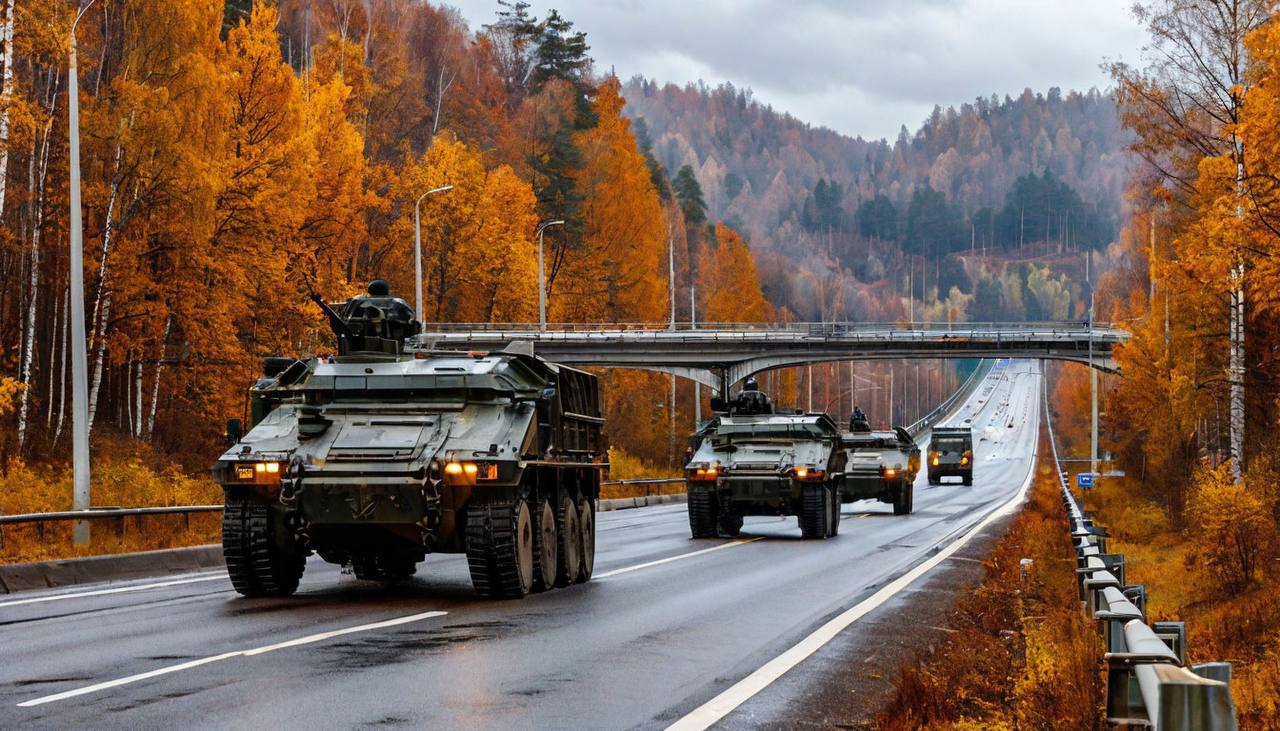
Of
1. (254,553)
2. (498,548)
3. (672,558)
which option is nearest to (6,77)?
(672,558)

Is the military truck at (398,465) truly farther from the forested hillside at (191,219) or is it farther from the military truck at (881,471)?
the military truck at (881,471)

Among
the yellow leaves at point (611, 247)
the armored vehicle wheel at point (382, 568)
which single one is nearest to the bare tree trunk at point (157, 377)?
the armored vehicle wheel at point (382, 568)

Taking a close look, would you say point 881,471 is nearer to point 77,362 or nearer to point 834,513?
point 834,513

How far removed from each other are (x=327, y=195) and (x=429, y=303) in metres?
19.7

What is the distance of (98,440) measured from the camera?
129ft

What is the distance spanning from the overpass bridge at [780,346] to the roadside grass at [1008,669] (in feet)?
177

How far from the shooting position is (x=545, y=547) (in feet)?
52.4

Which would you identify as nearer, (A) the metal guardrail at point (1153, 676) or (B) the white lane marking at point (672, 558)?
(A) the metal guardrail at point (1153, 676)

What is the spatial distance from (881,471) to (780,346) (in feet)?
109

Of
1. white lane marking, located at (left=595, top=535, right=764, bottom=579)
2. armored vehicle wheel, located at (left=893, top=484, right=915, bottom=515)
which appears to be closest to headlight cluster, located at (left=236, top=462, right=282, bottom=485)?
white lane marking, located at (left=595, top=535, right=764, bottom=579)

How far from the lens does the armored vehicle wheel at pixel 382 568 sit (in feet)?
56.4

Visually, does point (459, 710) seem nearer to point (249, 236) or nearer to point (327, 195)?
Answer: point (249, 236)

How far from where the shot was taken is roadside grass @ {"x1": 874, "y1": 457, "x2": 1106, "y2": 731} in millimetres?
8086

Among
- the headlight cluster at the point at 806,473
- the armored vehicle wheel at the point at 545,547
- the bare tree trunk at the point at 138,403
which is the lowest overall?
the armored vehicle wheel at the point at 545,547
